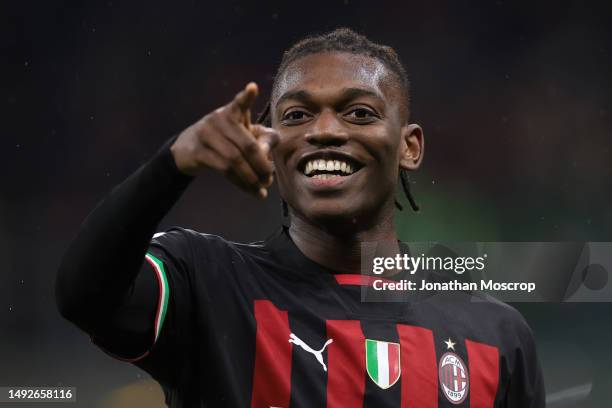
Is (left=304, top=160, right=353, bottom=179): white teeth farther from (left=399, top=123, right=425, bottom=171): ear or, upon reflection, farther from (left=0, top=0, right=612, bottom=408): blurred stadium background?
(left=0, top=0, right=612, bottom=408): blurred stadium background

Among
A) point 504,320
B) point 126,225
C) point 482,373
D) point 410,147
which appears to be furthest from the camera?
point 410,147

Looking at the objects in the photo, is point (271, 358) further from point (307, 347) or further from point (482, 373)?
point (482, 373)

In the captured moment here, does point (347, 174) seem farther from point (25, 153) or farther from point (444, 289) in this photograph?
point (25, 153)

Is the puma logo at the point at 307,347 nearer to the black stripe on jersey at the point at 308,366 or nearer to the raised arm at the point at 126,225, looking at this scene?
the black stripe on jersey at the point at 308,366

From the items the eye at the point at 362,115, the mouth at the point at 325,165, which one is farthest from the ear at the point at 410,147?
the mouth at the point at 325,165

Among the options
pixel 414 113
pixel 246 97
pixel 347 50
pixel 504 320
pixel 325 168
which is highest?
pixel 414 113

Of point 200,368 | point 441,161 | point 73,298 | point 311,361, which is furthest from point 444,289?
point 441,161

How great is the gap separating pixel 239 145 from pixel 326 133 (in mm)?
854

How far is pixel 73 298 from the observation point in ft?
5.92

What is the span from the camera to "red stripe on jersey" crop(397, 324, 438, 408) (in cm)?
235

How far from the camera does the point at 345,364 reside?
232cm

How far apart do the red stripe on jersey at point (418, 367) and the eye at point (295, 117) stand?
677 mm

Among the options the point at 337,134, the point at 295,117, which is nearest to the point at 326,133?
the point at 337,134

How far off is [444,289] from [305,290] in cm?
50
